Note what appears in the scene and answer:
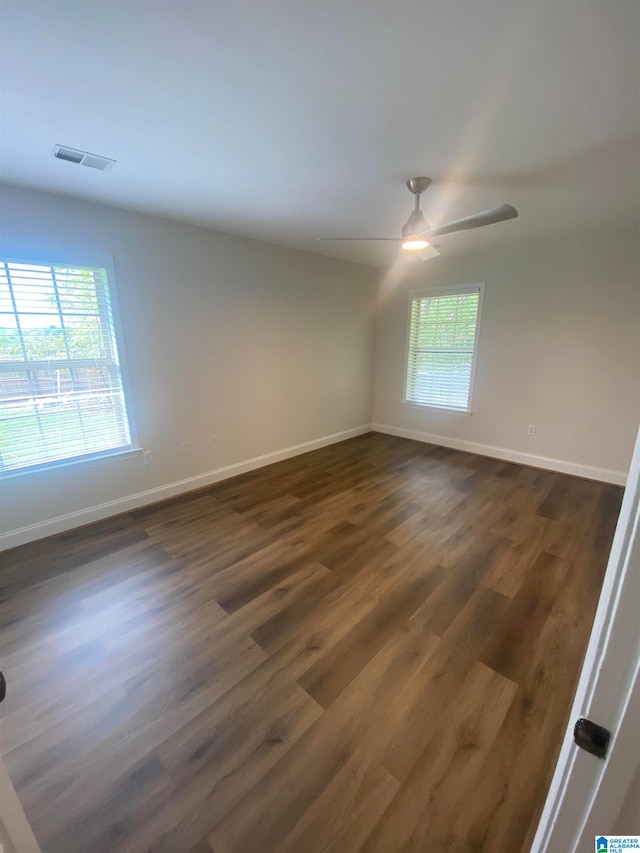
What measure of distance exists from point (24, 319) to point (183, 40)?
199 centimetres

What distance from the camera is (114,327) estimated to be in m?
2.70

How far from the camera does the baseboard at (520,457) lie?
3.51 metres

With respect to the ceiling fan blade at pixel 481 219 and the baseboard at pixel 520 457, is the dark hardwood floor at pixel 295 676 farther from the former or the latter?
the ceiling fan blade at pixel 481 219

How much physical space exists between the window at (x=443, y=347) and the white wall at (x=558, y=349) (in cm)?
14

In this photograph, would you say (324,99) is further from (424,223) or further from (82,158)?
(82,158)

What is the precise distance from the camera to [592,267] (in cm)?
330

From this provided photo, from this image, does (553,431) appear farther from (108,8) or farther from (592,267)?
(108,8)

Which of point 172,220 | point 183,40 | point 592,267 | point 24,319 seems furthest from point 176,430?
point 592,267

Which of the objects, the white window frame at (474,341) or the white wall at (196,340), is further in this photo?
the white window frame at (474,341)

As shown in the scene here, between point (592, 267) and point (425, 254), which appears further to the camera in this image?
point (592, 267)

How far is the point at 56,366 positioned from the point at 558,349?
15.4 ft

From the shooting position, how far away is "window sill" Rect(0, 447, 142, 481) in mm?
2414

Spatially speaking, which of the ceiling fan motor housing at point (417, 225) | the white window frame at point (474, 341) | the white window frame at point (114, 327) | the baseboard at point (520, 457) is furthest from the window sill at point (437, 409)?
the white window frame at point (114, 327)

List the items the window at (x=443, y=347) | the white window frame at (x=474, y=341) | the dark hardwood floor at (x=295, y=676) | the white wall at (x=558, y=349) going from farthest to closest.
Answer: the window at (x=443, y=347) < the white window frame at (x=474, y=341) < the white wall at (x=558, y=349) < the dark hardwood floor at (x=295, y=676)
